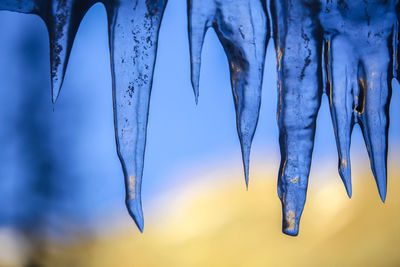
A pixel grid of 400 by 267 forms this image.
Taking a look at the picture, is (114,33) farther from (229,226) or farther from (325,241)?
(325,241)

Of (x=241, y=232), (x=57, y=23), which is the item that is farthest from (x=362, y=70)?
(x=57, y=23)

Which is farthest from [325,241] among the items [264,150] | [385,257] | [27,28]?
[27,28]

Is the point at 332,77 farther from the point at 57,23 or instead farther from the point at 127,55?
the point at 57,23

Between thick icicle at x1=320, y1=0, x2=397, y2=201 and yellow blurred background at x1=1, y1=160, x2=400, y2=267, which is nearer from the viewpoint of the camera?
thick icicle at x1=320, y1=0, x2=397, y2=201

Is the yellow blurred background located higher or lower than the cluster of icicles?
lower

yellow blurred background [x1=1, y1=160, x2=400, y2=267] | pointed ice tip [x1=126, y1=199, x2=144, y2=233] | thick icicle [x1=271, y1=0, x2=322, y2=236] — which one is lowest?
yellow blurred background [x1=1, y1=160, x2=400, y2=267]

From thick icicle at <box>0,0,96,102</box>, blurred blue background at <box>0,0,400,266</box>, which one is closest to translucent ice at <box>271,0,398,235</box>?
blurred blue background at <box>0,0,400,266</box>

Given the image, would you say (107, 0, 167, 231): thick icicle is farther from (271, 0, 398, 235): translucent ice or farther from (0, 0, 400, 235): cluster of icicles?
(271, 0, 398, 235): translucent ice
